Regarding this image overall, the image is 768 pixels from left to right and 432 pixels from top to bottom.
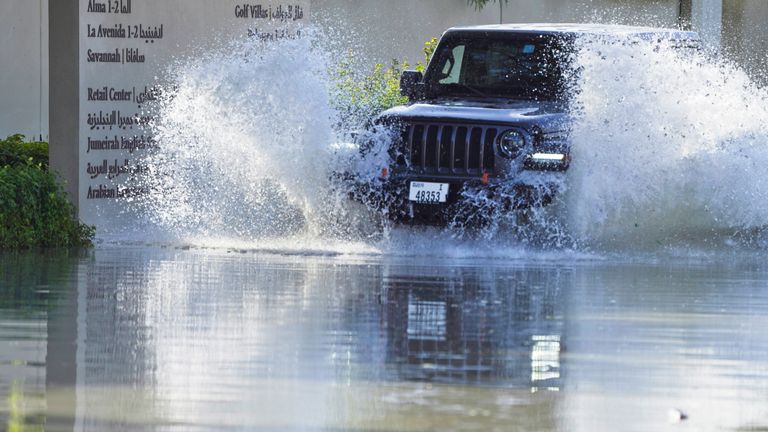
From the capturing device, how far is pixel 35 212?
1496cm

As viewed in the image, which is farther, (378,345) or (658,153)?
(658,153)

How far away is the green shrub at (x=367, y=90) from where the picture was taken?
16.6m

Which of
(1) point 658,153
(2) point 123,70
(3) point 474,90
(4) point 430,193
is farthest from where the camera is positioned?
(3) point 474,90

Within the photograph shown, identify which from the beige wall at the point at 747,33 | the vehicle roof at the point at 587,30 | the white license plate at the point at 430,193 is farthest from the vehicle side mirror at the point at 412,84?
the beige wall at the point at 747,33

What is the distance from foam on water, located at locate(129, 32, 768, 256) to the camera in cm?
1548

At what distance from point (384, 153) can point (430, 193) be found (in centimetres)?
54

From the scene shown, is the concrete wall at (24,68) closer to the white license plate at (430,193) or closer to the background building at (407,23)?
the background building at (407,23)

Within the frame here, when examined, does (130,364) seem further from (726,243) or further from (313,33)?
(313,33)

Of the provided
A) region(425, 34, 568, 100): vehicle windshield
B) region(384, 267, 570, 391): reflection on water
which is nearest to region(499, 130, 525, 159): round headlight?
region(425, 34, 568, 100): vehicle windshield

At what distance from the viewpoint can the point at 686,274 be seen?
13438 millimetres

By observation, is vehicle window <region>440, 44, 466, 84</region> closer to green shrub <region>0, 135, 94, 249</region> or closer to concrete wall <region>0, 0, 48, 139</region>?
green shrub <region>0, 135, 94, 249</region>

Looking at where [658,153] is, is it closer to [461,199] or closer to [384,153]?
[461,199]

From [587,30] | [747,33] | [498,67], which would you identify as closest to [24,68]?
[498,67]

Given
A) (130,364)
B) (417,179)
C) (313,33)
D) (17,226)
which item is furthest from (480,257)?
(130,364)
